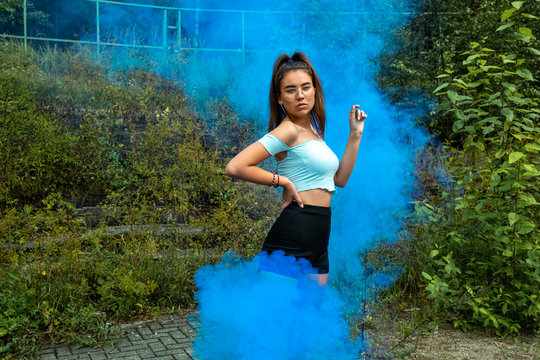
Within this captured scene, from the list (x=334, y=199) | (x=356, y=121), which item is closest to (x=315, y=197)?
(x=356, y=121)

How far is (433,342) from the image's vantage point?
389 centimetres

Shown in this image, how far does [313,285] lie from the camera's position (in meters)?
2.34

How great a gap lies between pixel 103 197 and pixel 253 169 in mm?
4375

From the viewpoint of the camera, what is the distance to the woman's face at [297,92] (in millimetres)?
2334

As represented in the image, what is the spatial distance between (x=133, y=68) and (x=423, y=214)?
19.9 feet

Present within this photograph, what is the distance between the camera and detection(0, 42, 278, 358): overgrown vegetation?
159 inches

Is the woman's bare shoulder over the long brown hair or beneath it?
beneath

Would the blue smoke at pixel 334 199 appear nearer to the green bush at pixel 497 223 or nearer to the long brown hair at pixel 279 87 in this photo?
the long brown hair at pixel 279 87

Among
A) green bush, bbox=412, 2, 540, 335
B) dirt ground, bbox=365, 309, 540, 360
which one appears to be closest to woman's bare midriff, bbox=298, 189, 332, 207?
dirt ground, bbox=365, 309, 540, 360

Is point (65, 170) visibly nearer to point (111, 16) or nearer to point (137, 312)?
point (137, 312)

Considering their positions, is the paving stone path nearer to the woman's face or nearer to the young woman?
the young woman

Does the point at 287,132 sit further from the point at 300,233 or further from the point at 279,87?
the point at 300,233

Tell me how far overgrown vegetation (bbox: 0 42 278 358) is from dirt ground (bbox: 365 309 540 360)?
1744 mm

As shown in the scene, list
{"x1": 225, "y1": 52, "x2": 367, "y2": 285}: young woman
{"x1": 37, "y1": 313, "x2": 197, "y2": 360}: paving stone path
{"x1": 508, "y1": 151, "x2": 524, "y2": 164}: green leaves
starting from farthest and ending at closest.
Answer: {"x1": 37, "y1": 313, "x2": 197, "y2": 360}: paving stone path
{"x1": 508, "y1": 151, "x2": 524, "y2": 164}: green leaves
{"x1": 225, "y1": 52, "x2": 367, "y2": 285}: young woman
